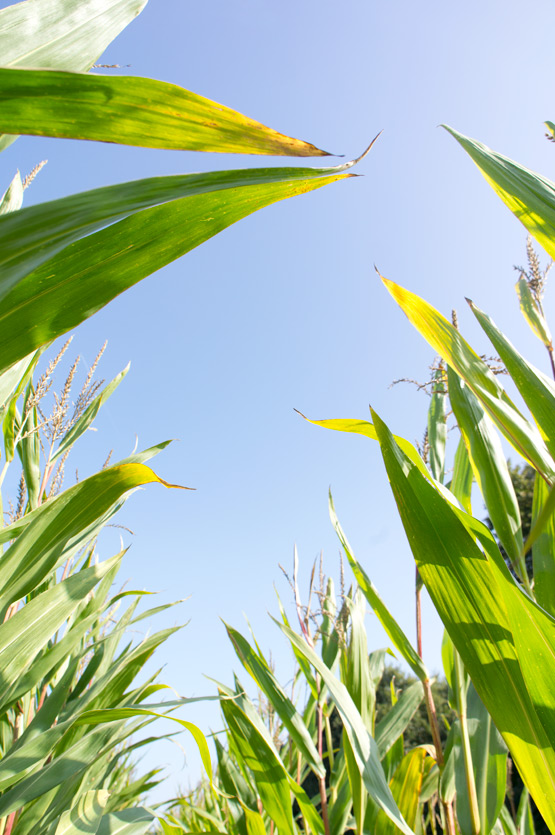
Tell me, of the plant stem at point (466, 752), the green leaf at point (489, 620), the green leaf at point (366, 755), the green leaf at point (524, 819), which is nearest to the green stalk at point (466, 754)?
the plant stem at point (466, 752)

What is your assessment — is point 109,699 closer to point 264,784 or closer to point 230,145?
point 264,784

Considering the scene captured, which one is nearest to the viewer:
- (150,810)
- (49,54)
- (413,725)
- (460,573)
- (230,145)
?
(230,145)

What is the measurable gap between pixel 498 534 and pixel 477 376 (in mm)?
227

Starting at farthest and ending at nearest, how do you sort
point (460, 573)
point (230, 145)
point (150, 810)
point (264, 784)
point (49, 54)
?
point (264, 784), point (150, 810), point (460, 573), point (49, 54), point (230, 145)

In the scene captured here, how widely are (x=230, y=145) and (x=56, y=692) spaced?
1.16 m

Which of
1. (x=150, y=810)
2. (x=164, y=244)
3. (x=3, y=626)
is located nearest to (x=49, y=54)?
(x=164, y=244)

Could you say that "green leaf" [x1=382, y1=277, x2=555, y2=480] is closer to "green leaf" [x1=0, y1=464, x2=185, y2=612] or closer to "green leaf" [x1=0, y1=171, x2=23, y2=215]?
"green leaf" [x1=0, y1=464, x2=185, y2=612]

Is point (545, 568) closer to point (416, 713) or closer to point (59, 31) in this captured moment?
point (59, 31)

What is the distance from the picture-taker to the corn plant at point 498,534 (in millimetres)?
583

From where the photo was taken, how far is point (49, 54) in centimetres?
51

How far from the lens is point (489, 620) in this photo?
0.62 meters

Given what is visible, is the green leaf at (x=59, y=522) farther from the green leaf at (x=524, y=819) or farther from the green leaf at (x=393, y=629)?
the green leaf at (x=524, y=819)

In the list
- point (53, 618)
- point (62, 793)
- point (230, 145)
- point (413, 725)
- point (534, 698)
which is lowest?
point (413, 725)

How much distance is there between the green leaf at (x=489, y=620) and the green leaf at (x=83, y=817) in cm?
81
